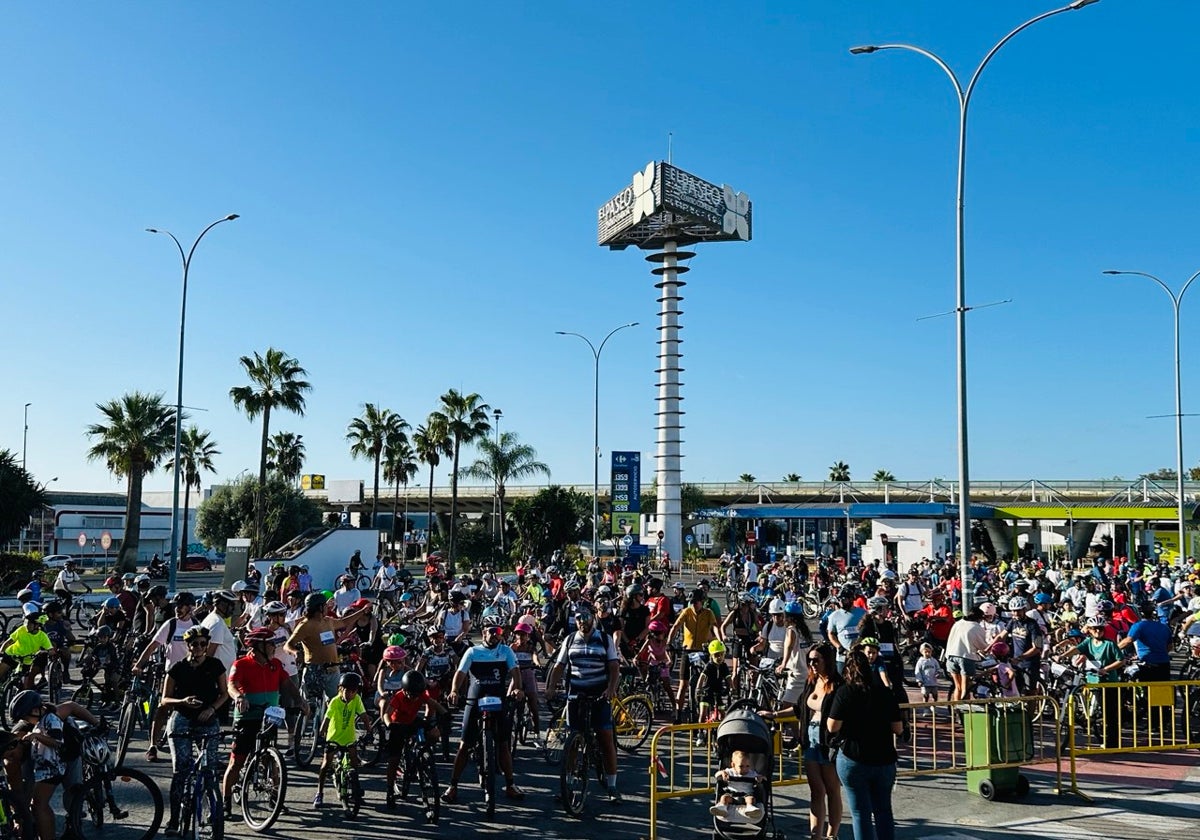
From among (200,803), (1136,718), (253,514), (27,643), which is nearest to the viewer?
(200,803)

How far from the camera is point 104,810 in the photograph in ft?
28.9

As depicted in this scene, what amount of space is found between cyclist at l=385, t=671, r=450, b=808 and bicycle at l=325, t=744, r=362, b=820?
0.36 metres

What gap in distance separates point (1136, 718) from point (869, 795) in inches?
253

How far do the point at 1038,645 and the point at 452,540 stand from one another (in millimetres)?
39371

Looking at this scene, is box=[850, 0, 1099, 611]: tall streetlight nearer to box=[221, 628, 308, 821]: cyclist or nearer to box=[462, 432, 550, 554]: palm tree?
box=[221, 628, 308, 821]: cyclist

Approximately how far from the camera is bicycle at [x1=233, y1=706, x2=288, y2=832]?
8297 mm

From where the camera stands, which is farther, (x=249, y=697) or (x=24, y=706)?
(x=249, y=697)

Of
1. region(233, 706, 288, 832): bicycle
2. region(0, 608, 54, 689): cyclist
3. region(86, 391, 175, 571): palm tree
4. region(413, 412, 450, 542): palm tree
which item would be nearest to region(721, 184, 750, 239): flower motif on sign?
region(413, 412, 450, 542): palm tree

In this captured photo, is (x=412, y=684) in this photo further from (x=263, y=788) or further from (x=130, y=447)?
(x=130, y=447)

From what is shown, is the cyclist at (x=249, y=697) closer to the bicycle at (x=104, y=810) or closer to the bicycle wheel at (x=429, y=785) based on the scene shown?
the bicycle at (x=104, y=810)

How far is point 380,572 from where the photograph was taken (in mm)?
25906

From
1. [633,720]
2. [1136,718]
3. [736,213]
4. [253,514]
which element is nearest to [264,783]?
[633,720]

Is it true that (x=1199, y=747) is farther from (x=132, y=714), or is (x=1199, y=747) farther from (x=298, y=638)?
(x=132, y=714)

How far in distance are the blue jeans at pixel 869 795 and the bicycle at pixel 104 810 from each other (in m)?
5.45
